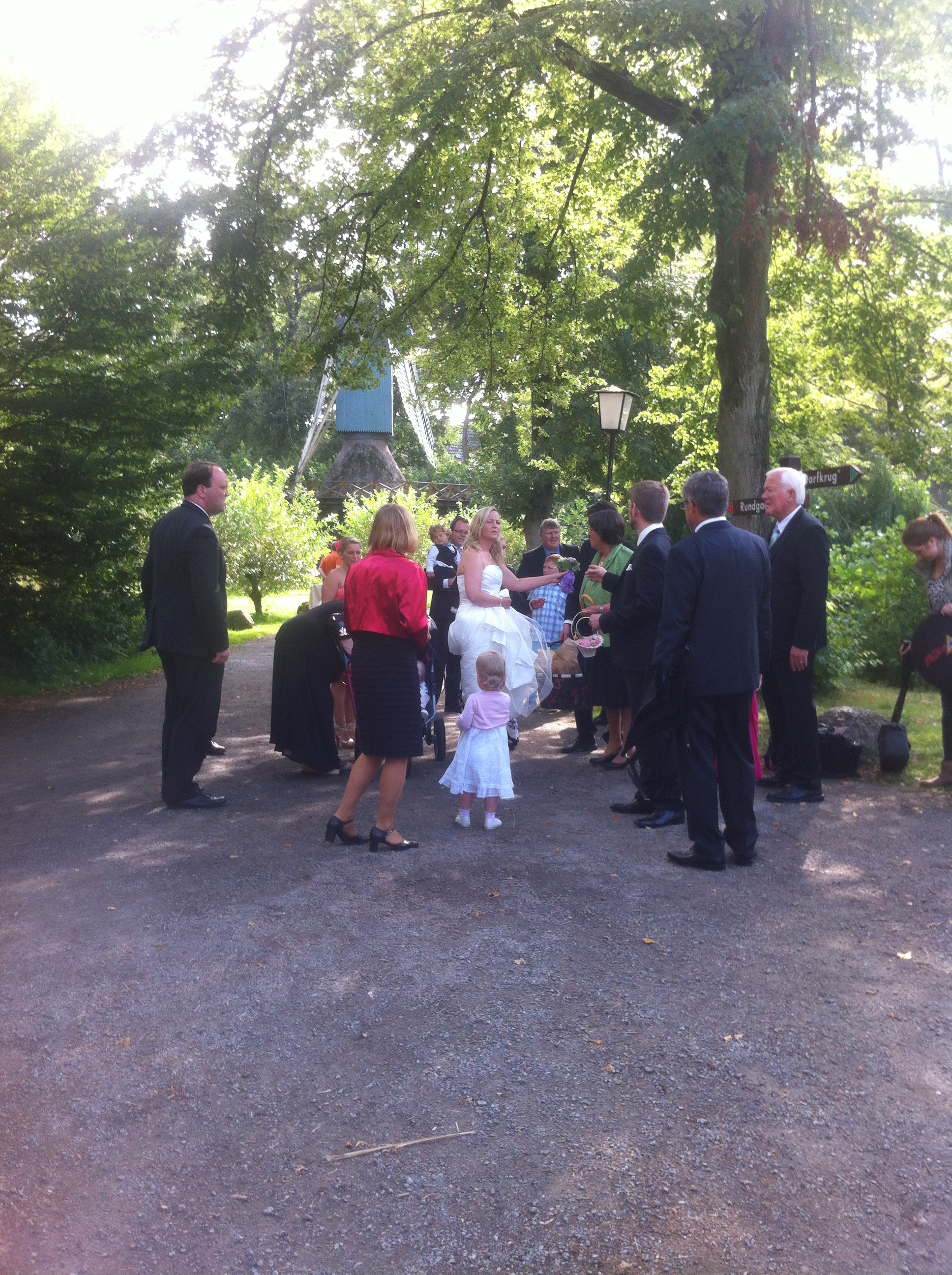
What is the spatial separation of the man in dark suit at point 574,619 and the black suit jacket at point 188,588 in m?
3.03

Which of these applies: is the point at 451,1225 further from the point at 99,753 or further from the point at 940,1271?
the point at 99,753

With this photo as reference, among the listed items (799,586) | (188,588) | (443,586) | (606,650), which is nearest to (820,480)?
(799,586)

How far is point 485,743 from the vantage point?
738cm

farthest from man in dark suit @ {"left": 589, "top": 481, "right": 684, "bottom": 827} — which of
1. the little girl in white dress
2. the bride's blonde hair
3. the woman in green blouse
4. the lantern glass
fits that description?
the lantern glass

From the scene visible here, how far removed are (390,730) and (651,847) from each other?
5.98 feet

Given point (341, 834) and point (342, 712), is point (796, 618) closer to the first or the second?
point (341, 834)

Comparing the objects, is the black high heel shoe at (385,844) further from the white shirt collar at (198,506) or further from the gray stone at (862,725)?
the gray stone at (862,725)

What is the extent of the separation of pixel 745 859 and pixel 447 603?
7.32m

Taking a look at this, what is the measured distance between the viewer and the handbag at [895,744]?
8.98 m

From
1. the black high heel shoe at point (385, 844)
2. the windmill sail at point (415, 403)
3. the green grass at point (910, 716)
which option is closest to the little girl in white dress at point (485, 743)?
the black high heel shoe at point (385, 844)

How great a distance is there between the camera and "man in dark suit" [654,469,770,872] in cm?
646

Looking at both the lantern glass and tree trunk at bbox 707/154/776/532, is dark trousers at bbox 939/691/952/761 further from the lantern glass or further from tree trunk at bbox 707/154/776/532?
the lantern glass

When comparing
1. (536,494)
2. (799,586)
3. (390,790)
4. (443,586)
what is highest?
(536,494)

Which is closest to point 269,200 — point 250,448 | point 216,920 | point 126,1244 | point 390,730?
point 390,730
